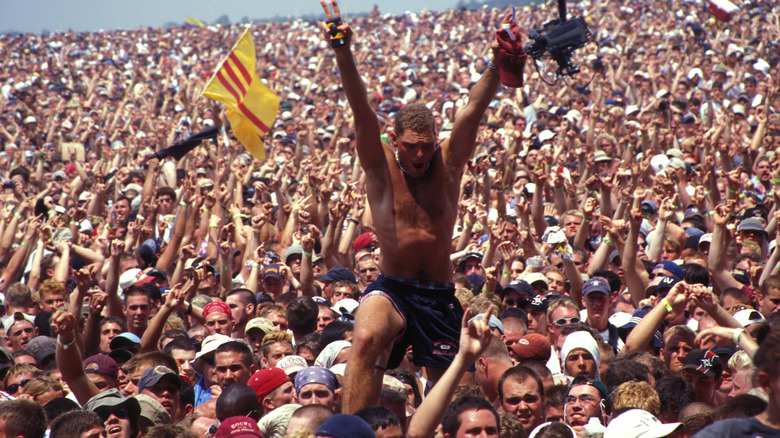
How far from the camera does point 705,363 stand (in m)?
5.65

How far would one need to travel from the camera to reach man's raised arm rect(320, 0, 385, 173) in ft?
14.9

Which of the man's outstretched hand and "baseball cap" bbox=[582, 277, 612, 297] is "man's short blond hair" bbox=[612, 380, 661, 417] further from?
the man's outstretched hand

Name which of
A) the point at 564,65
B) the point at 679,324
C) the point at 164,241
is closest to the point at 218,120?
the point at 164,241

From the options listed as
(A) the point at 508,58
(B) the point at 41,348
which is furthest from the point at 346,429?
(B) the point at 41,348

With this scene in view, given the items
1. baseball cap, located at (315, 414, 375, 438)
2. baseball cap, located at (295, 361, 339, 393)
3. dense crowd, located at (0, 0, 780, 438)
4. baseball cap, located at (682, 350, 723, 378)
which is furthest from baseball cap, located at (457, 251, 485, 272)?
baseball cap, located at (315, 414, 375, 438)

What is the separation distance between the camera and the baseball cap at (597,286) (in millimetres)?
7414

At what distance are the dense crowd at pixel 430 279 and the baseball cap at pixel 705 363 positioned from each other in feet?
0.04

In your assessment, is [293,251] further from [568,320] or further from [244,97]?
[244,97]

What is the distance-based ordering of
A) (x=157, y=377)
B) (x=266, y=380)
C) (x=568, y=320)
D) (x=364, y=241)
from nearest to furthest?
(x=157, y=377)
(x=266, y=380)
(x=568, y=320)
(x=364, y=241)

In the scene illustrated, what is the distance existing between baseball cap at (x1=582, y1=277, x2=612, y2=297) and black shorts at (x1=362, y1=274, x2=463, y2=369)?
2.93 m

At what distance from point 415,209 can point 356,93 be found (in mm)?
721

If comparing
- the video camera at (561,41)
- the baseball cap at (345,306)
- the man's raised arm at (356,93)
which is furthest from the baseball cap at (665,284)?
the man's raised arm at (356,93)

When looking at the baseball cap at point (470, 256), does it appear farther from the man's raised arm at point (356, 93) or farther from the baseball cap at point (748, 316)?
the man's raised arm at point (356, 93)

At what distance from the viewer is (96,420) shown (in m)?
4.61
